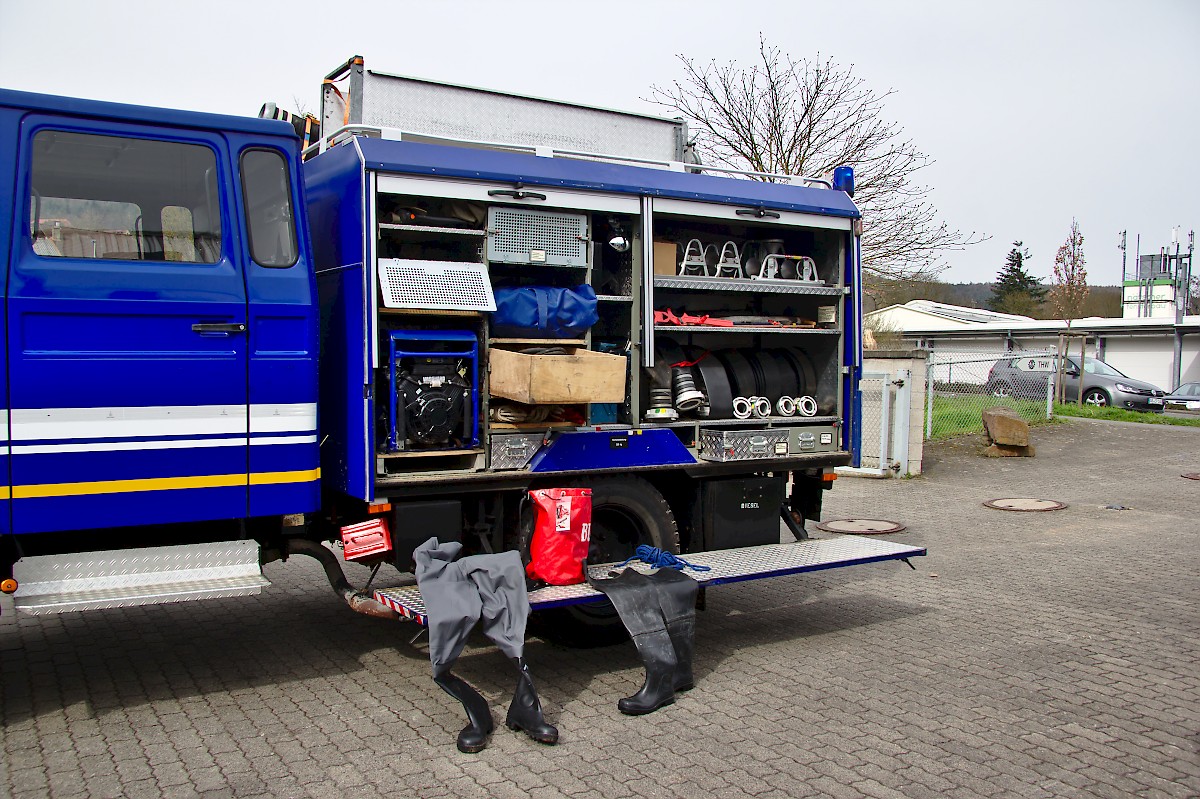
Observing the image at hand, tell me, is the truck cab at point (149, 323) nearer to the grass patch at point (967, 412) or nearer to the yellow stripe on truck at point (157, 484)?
the yellow stripe on truck at point (157, 484)

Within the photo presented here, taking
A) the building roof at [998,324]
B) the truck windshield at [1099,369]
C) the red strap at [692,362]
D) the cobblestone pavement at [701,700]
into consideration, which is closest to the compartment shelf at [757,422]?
the red strap at [692,362]

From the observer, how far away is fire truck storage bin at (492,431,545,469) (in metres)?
5.64

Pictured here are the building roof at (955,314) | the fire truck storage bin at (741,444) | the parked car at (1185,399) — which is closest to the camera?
the fire truck storage bin at (741,444)

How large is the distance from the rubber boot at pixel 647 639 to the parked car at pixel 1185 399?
26.4 m

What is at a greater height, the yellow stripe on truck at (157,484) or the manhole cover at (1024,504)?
the yellow stripe on truck at (157,484)

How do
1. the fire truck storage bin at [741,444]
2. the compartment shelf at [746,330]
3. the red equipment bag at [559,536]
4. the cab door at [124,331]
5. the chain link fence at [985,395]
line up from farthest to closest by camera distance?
the chain link fence at [985,395] → the fire truck storage bin at [741,444] → the compartment shelf at [746,330] → the red equipment bag at [559,536] → the cab door at [124,331]

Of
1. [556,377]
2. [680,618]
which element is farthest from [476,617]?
[556,377]

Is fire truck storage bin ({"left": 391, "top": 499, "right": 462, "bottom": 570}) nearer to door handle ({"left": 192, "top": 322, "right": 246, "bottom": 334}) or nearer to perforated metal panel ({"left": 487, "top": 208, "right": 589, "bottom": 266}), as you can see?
door handle ({"left": 192, "top": 322, "right": 246, "bottom": 334})

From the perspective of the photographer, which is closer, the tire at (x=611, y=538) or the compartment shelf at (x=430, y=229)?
the compartment shelf at (x=430, y=229)

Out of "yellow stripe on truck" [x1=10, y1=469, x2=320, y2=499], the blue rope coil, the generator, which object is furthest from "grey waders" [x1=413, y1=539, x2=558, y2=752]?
the blue rope coil

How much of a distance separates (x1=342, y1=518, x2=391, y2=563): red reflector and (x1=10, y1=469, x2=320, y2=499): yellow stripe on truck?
0.38 m

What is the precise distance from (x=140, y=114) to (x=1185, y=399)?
29.3m

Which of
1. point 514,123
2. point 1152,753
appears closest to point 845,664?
point 1152,753

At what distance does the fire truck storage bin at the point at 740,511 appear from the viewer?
21.7ft
